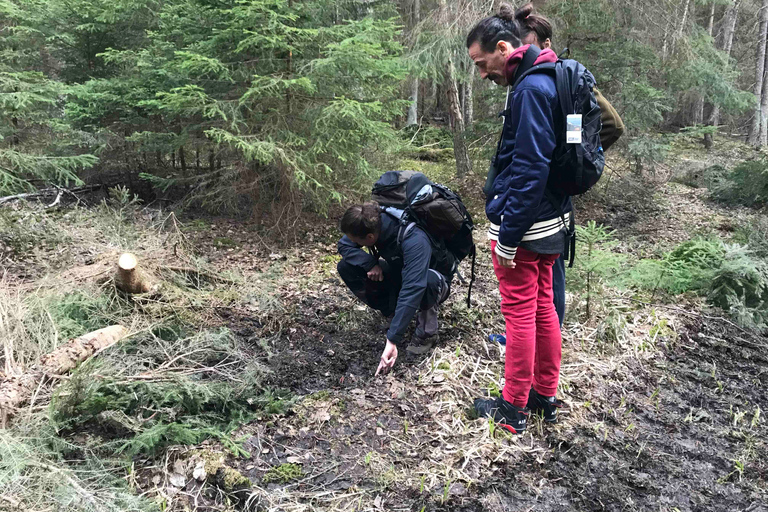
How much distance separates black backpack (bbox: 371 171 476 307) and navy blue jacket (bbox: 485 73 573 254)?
106 cm

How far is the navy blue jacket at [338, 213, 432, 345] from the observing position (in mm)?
3113

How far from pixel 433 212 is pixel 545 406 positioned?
5.02 ft

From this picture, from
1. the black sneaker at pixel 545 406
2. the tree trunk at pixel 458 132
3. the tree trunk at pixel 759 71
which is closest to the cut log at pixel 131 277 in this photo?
the black sneaker at pixel 545 406

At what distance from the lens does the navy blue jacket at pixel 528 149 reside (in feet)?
7.19

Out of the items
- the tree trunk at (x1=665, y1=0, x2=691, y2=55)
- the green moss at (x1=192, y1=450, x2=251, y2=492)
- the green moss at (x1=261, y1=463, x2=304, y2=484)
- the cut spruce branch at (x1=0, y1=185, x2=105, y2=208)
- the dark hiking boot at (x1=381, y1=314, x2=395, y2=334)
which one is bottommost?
the dark hiking boot at (x1=381, y1=314, x2=395, y2=334)

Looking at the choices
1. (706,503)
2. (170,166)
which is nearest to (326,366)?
(706,503)

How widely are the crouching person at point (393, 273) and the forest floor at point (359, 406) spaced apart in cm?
30

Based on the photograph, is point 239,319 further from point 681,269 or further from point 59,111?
point 59,111

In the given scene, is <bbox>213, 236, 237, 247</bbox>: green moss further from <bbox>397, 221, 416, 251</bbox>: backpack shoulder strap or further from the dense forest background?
<bbox>397, 221, 416, 251</bbox>: backpack shoulder strap

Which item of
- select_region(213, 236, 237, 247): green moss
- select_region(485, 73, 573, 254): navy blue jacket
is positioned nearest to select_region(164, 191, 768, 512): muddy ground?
select_region(485, 73, 573, 254): navy blue jacket

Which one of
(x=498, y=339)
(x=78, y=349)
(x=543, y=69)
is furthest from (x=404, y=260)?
(x=78, y=349)

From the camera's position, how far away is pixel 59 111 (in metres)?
8.04

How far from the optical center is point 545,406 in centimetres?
287

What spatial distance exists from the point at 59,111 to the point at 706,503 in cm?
1011
